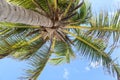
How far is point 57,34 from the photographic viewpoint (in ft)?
33.8

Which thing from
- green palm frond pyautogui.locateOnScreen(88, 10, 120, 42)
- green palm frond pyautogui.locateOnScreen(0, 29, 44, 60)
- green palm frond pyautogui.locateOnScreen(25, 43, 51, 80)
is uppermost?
green palm frond pyautogui.locateOnScreen(88, 10, 120, 42)

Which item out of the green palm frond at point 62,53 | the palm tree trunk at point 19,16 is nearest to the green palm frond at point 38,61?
the green palm frond at point 62,53

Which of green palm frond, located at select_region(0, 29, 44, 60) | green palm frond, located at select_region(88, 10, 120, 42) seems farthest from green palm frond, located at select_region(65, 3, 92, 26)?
green palm frond, located at select_region(0, 29, 44, 60)

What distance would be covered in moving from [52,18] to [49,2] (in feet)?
1.92

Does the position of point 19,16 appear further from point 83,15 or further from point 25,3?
point 83,15

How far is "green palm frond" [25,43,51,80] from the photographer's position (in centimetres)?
1065

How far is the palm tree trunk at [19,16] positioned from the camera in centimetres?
712

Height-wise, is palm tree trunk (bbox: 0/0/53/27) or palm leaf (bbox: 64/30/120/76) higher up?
palm tree trunk (bbox: 0/0/53/27)

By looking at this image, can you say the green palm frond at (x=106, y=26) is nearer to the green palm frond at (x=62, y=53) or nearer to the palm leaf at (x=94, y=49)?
the palm leaf at (x=94, y=49)

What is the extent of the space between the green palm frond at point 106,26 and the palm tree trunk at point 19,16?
1385mm

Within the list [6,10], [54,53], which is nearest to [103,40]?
[54,53]

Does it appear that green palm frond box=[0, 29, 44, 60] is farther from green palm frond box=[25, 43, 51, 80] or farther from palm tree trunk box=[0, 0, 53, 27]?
palm tree trunk box=[0, 0, 53, 27]

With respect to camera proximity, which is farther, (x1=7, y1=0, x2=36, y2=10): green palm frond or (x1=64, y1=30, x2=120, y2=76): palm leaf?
(x1=64, y1=30, x2=120, y2=76): palm leaf

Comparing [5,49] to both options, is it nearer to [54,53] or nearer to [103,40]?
[54,53]
